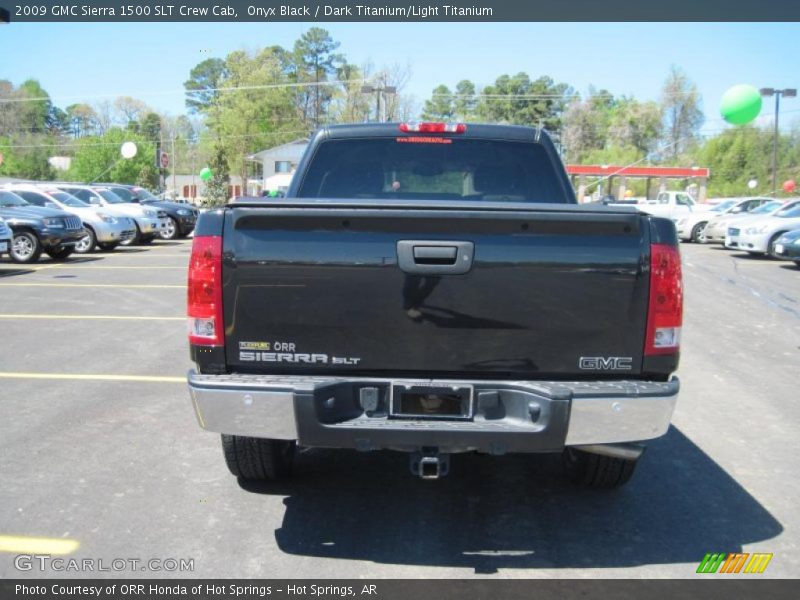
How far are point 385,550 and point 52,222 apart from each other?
14954mm

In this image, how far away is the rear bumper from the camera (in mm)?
3316

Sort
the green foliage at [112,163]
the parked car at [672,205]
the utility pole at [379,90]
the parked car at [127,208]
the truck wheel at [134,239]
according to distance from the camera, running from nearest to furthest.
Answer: the truck wheel at [134,239]
the parked car at [127,208]
the parked car at [672,205]
the utility pole at [379,90]
the green foliage at [112,163]

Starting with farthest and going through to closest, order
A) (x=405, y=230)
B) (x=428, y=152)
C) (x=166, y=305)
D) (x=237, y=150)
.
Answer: (x=237, y=150), (x=166, y=305), (x=428, y=152), (x=405, y=230)

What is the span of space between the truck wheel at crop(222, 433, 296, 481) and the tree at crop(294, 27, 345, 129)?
88.4 metres

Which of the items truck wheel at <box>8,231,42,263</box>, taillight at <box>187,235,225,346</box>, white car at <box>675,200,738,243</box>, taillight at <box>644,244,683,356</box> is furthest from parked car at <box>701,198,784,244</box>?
taillight at <box>187,235,225,346</box>

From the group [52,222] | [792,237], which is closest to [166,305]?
[52,222]

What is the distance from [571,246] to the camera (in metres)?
3.40

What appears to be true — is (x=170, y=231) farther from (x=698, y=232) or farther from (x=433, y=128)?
(x=433, y=128)

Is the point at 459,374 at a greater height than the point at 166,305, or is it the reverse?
the point at 459,374

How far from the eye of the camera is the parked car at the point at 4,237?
14.8 metres

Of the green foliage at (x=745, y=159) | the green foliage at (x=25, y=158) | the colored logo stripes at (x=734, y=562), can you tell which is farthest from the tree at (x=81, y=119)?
the colored logo stripes at (x=734, y=562)

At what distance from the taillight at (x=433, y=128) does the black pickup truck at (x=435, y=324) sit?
1.69 metres

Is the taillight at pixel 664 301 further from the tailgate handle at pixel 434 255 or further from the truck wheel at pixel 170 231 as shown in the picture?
the truck wheel at pixel 170 231
